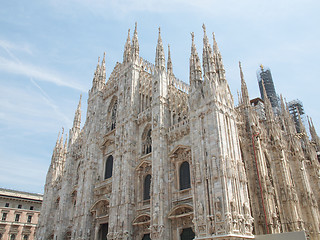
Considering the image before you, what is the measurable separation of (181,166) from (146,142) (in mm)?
5814

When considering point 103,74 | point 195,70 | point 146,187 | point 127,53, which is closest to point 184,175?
point 146,187

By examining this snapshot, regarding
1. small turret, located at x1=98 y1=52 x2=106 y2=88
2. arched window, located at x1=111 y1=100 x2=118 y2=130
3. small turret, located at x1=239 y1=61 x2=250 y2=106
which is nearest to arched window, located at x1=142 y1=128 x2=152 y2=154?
arched window, located at x1=111 y1=100 x2=118 y2=130

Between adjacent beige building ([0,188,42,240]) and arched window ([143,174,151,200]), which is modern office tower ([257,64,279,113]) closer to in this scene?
arched window ([143,174,151,200])

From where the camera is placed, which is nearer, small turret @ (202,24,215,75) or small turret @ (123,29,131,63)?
small turret @ (202,24,215,75)

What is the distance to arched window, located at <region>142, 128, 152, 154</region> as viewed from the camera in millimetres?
27656

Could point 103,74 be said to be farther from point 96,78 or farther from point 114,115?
point 114,115

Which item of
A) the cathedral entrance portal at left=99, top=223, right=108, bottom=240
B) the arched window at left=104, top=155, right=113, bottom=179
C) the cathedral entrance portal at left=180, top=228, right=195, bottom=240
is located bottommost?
the cathedral entrance portal at left=180, top=228, right=195, bottom=240

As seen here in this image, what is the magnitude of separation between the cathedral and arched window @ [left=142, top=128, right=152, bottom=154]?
103 mm

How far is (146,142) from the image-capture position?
28.2 metres

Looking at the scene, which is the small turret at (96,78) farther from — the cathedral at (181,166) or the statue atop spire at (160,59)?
the statue atop spire at (160,59)

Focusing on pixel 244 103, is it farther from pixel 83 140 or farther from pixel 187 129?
pixel 83 140

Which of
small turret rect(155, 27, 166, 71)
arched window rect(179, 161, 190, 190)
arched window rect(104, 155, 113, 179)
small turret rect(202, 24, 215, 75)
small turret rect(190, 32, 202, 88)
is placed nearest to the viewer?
arched window rect(179, 161, 190, 190)

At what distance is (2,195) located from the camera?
4831cm

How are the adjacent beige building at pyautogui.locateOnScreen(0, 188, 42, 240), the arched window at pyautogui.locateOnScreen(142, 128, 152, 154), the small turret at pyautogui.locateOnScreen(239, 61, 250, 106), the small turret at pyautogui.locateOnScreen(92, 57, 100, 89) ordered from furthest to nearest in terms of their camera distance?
the adjacent beige building at pyautogui.locateOnScreen(0, 188, 42, 240)
the small turret at pyautogui.locateOnScreen(92, 57, 100, 89)
the arched window at pyautogui.locateOnScreen(142, 128, 152, 154)
the small turret at pyautogui.locateOnScreen(239, 61, 250, 106)
